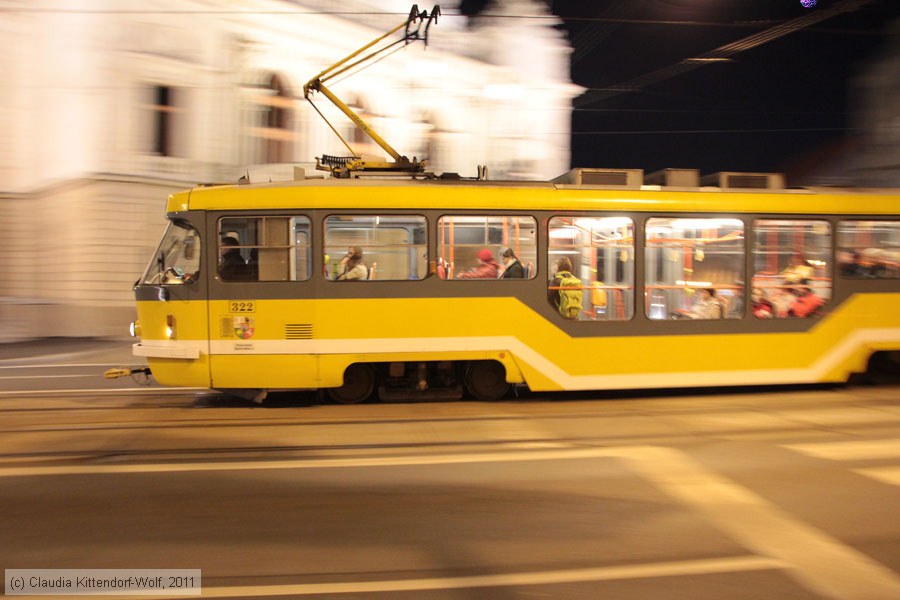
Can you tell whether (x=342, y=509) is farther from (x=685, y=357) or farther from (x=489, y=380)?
(x=685, y=357)

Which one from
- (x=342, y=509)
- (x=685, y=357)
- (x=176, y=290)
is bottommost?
(x=342, y=509)

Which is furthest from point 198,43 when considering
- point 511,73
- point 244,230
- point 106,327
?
point 244,230

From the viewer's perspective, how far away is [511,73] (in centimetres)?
2823

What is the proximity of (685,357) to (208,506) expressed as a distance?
241 inches

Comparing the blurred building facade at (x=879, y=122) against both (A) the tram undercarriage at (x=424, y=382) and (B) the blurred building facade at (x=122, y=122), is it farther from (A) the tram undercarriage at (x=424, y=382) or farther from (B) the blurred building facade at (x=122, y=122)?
(A) the tram undercarriage at (x=424, y=382)

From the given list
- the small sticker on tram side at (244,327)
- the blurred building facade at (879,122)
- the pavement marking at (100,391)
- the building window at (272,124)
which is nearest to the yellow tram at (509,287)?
the small sticker on tram side at (244,327)

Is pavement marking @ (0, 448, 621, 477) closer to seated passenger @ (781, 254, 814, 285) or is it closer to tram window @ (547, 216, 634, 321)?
tram window @ (547, 216, 634, 321)

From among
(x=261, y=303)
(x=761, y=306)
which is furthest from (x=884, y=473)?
(x=261, y=303)

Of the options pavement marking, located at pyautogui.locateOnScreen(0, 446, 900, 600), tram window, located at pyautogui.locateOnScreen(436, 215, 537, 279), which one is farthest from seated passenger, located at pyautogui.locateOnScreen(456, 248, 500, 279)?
pavement marking, located at pyautogui.locateOnScreen(0, 446, 900, 600)

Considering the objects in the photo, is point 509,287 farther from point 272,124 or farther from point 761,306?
point 272,124

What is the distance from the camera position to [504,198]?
8.51 meters

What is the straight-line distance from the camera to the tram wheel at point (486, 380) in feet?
29.0

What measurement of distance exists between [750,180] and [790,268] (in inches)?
50.6

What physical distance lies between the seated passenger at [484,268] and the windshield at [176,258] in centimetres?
309
